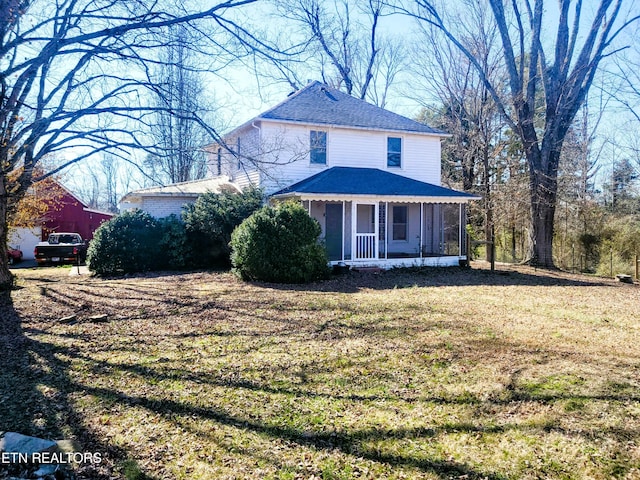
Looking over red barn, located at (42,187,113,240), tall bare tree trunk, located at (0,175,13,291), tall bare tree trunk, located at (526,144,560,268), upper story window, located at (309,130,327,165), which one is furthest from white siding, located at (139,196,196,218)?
tall bare tree trunk, located at (526,144,560,268)

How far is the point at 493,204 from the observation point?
829 inches

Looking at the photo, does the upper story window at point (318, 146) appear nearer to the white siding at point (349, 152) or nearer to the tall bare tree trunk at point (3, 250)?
the white siding at point (349, 152)

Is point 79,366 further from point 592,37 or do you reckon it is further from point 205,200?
point 592,37

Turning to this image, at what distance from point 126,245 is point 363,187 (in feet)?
27.0

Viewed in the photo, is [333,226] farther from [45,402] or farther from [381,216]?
[45,402]

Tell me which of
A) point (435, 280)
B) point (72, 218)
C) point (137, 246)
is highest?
point (72, 218)

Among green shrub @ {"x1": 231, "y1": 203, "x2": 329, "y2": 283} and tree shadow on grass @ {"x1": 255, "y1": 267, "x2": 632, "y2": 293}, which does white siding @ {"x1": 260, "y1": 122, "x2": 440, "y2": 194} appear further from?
tree shadow on grass @ {"x1": 255, "y1": 267, "x2": 632, "y2": 293}

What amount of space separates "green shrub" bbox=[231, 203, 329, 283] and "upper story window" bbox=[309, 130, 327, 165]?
5.26 metres

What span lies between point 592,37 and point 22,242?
3027 cm

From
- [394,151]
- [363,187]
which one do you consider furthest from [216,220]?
[394,151]

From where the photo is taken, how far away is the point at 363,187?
15391 mm

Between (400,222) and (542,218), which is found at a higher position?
(542,218)

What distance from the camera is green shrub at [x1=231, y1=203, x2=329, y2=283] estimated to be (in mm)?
11953

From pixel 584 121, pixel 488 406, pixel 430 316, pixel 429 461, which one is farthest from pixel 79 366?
pixel 584 121
